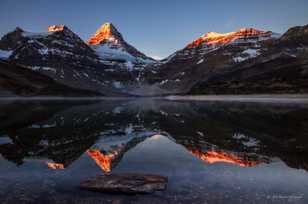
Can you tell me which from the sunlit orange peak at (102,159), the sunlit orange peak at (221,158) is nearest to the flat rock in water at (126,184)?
the sunlit orange peak at (102,159)

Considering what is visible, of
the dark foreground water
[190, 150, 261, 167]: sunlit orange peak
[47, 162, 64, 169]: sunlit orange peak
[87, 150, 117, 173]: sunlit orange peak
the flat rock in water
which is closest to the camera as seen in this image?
the dark foreground water

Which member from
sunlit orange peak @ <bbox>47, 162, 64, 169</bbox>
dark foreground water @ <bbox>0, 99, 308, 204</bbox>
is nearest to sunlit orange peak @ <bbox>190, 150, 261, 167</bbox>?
dark foreground water @ <bbox>0, 99, 308, 204</bbox>

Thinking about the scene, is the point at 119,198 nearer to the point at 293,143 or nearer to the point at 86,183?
the point at 86,183

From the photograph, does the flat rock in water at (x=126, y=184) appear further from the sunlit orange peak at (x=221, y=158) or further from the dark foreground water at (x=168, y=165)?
the sunlit orange peak at (x=221, y=158)

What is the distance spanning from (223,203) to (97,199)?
5.71 meters

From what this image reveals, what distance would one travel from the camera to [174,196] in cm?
1384

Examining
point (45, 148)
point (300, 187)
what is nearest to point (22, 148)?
point (45, 148)

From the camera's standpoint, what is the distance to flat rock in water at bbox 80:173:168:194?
14586 mm

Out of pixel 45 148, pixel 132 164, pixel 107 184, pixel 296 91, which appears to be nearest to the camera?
pixel 107 184

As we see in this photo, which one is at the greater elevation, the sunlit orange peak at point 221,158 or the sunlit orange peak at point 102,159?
the sunlit orange peak at point 221,158

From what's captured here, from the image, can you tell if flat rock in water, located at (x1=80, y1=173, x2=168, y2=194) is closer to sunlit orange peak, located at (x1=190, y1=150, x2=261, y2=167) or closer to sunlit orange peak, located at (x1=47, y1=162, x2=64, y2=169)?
sunlit orange peak, located at (x1=47, y1=162, x2=64, y2=169)

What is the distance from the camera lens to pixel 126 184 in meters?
15.1

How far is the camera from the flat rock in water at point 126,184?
14586 millimetres

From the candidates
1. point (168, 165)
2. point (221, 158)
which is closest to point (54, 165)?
point (168, 165)
